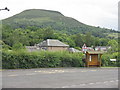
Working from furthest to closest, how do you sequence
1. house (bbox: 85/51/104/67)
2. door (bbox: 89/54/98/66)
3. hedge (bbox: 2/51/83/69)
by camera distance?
door (bbox: 89/54/98/66)
house (bbox: 85/51/104/67)
hedge (bbox: 2/51/83/69)

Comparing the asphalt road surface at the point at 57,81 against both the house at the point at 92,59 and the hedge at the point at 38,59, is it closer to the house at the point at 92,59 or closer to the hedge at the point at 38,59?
the hedge at the point at 38,59

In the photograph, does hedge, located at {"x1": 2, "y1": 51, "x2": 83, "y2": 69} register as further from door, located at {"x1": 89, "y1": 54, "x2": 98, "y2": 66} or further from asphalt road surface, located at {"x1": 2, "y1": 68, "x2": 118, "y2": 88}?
asphalt road surface, located at {"x1": 2, "y1": 68, "x2": 118, "y2": 88}

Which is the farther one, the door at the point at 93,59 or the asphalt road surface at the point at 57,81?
the door at the point at 93,59

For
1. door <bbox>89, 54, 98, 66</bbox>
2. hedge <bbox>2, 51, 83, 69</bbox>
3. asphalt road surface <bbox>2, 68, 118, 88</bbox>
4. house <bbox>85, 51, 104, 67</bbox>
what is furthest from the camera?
door <bbox>89, 54, 98, 66</bbox>

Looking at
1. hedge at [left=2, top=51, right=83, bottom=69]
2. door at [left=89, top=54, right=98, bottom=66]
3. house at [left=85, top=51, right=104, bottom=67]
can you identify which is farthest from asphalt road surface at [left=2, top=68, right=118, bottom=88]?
door at [left=89, top=54, right=98, bottom=66]

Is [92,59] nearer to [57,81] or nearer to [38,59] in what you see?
[38,59]

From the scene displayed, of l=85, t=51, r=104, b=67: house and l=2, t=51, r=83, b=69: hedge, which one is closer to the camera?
l=2, t=51, r=83, b=69: hedge

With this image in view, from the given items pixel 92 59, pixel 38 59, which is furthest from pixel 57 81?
pixel 92 59

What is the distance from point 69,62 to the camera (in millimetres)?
27344

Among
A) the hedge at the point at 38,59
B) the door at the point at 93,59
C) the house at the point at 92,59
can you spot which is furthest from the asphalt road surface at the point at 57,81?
the door at the point at 93,59

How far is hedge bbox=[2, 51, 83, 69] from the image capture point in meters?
22.4

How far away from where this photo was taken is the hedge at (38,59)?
22406mm

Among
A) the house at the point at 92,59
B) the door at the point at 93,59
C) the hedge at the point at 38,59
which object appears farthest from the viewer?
the door at the point at 93,59

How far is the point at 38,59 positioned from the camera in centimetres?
2438
